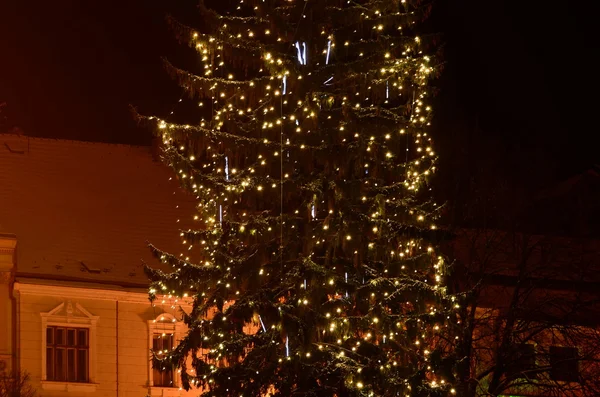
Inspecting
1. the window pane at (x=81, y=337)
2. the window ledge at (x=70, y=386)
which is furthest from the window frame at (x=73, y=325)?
the window pane at (x=81, y=337)

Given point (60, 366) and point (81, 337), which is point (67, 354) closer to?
point (60, 366)

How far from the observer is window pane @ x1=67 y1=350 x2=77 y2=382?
3325cm

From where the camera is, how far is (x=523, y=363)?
31.2 meters

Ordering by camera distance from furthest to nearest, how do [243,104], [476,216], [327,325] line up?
[476,216], [243,104], [327,325]

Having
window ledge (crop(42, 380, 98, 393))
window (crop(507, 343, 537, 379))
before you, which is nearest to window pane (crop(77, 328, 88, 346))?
window ledge (crop(42, 380, 98, 393))

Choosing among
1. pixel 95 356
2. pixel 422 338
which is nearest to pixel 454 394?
pixel 422 338

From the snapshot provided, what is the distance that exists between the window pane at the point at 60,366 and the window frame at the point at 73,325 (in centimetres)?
19

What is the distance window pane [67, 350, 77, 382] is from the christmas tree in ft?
28.6

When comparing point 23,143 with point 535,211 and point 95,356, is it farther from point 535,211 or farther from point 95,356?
point 535,211

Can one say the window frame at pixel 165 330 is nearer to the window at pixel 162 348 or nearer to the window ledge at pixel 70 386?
the window at pixel 162 348

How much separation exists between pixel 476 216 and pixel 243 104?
8.77 m

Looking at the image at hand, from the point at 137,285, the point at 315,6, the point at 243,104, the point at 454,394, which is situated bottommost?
the point at 454,394

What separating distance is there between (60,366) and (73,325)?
1043 mm

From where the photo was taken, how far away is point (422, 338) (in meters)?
24.5
